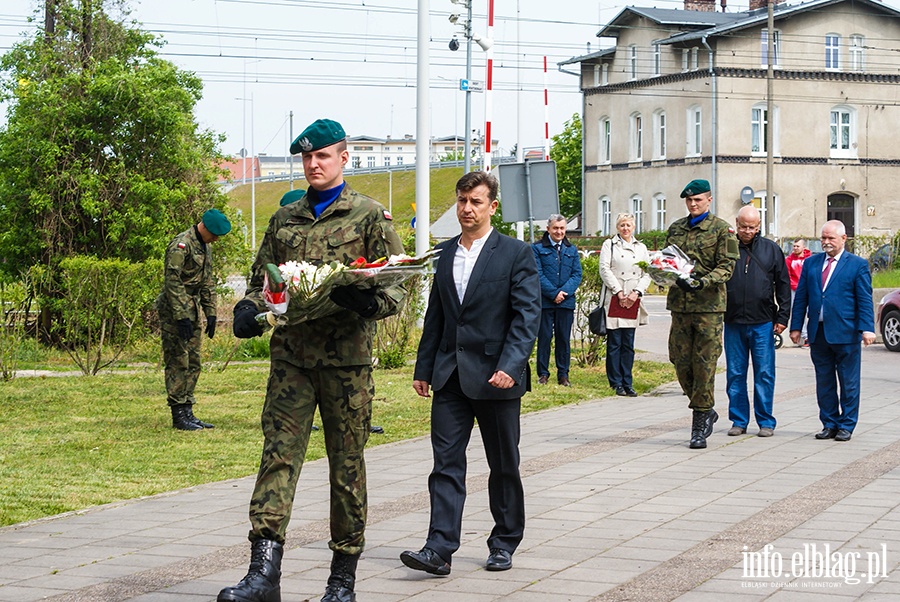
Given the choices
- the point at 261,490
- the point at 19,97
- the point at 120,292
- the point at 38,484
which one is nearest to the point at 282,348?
the point at 261,490

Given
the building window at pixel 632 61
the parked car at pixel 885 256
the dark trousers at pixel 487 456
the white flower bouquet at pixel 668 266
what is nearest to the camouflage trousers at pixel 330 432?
the dark trousers at pixel 487 456

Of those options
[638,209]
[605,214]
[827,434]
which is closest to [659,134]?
[638,209]

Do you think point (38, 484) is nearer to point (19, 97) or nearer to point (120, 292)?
point (120, 292)

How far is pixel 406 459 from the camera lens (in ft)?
33.2

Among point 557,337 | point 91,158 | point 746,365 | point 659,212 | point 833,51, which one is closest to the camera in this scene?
point 746,365

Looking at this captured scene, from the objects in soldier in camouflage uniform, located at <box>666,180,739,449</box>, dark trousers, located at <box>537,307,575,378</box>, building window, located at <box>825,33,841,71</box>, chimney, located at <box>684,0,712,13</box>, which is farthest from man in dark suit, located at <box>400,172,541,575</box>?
chimney, located at <box>684,0,712,13</box>

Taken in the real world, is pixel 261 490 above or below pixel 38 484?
above

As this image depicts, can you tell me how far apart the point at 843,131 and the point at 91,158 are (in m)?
45.1

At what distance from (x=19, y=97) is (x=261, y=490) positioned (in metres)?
16.9

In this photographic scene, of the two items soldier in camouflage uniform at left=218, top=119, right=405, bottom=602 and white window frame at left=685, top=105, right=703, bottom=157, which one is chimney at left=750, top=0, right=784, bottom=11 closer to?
white window frame at left=685, top=105, right=703, bottom=157

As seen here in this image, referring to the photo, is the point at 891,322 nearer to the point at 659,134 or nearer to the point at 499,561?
the point at 499,561

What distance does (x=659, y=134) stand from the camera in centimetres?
6109

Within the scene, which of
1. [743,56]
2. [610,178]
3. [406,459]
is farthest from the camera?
[610,178]

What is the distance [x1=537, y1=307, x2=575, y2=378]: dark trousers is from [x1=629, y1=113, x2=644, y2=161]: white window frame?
158 feet
